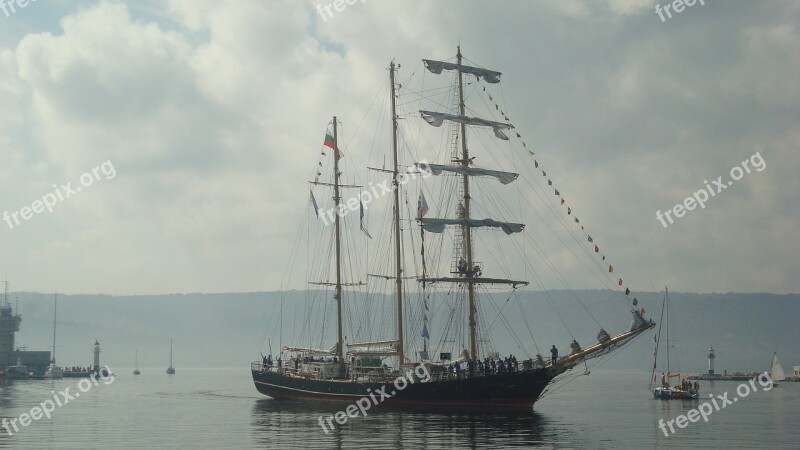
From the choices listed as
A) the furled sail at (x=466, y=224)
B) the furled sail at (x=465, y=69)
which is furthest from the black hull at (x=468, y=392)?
the furled sail at (x=465, y=69)

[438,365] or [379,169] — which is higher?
[379,169]

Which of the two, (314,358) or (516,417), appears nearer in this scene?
(516,417)

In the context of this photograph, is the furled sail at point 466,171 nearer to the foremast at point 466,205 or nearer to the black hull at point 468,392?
the foremast at point 466,205

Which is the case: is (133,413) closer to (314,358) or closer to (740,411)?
(314,358)

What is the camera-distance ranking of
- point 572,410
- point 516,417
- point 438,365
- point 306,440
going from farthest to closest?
1. point 572,410
2. point 438,365
3. point 516,417
4. point 306,440

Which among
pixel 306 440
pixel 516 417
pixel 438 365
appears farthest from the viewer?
pixel 438 365

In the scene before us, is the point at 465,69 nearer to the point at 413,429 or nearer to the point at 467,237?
the point at 467,237

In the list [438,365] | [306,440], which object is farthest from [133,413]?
[306,440]

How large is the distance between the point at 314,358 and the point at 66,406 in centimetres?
2684

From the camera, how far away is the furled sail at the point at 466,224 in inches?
3543

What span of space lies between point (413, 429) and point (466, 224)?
1079 inches

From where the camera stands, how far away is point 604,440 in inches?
2559

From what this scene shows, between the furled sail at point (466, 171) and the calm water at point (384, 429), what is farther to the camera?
the furled sail at point (466, 171)

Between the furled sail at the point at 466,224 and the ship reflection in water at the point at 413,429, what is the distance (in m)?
17.2
